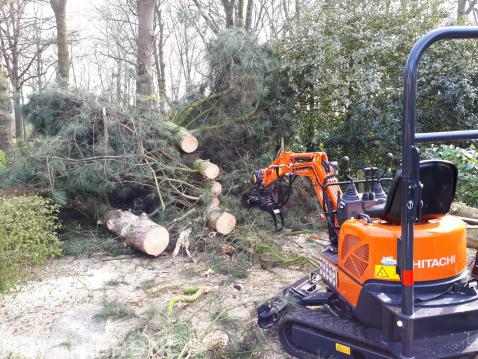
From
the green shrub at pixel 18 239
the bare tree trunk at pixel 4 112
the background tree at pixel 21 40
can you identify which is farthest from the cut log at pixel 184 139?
the background tree at pixel 21 40

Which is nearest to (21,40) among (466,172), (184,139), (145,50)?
(145,50)

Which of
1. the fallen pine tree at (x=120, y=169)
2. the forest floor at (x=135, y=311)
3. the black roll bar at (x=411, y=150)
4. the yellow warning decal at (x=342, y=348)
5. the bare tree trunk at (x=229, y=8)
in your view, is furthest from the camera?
the bare tree trunk at (x=229, y=8)

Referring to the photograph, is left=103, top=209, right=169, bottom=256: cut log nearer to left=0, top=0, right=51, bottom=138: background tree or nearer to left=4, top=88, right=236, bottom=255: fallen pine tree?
left=4, top=88, right=236, bottom=255: fallen pine tree

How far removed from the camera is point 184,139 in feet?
20.6

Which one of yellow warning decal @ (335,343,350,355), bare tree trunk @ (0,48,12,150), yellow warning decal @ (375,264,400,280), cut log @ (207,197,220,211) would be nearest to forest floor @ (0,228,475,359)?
yellow warning decal @ (335,343,350,355)

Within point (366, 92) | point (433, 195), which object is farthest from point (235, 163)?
point (433, 195)

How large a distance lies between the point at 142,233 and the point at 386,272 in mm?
3386

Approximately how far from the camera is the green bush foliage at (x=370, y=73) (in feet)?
23.7

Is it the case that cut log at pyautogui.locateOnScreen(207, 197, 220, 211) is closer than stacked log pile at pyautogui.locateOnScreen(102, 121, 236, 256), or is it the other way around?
stacked log pile at pyautogui.locateOnScreen(102, 121, 236, 256)

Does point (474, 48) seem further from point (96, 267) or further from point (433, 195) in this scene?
point (96, 267)

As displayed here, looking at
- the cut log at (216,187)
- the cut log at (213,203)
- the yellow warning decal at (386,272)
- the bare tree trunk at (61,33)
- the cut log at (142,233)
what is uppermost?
the bare tree trunk at (61,33)

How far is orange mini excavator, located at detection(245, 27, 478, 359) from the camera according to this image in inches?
80.2

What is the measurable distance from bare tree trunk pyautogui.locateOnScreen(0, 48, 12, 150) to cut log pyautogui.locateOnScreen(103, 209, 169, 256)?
6016 millimetres

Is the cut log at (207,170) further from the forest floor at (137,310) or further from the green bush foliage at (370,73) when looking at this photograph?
the green bush foliage at (370,73)
